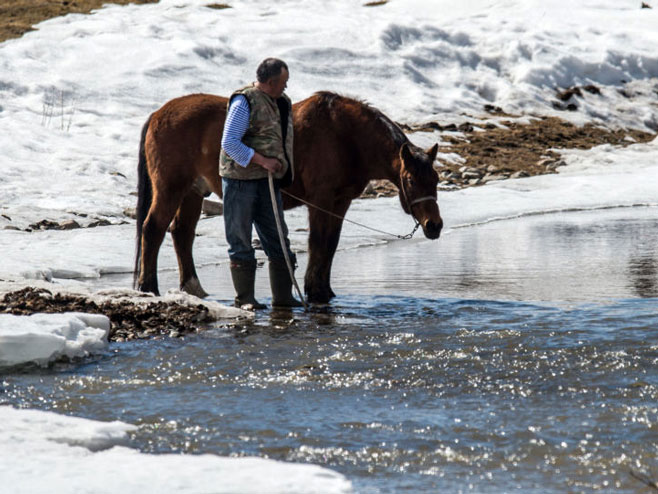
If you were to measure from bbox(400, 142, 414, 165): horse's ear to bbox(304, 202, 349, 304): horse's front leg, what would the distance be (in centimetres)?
78

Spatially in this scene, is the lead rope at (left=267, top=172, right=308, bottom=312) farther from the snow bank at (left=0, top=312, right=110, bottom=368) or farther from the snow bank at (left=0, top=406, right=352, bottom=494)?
the snow bank at (left=0, top=406, right=352, bottom=494)

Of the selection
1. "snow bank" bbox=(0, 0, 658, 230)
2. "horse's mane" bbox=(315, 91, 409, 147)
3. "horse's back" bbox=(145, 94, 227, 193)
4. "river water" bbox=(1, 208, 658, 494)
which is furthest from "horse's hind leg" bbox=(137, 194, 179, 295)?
"snow bank" bbox=(0, 0, 658, 230)

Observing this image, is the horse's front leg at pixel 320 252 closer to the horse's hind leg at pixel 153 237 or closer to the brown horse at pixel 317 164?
the brown horse at pixel 317 164

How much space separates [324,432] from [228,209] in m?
3.54

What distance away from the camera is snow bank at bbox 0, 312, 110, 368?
5.14 m

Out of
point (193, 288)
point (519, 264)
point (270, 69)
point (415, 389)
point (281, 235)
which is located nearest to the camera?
point (415, 389)

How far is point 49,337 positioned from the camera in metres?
5.24

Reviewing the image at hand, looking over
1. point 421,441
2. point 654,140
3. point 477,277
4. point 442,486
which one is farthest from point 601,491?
point 654,140

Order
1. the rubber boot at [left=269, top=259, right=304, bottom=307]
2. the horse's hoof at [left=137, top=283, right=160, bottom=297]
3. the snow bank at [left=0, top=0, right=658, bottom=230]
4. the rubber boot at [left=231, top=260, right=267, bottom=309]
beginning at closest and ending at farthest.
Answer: the rubber boot at [left=231, top=260, right=267, bottom=309], the rubber boot at [left=269, top=259, right=304, bottom=307], the horse's hoof at [left=137, top=283, right=160, bottom=297], the snow bank at [left=0, top=0, right=658, bottom=230]

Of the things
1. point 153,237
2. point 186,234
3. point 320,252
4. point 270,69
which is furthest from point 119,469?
point 186,234

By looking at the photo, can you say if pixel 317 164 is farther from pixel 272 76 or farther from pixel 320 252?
pixel 272 76

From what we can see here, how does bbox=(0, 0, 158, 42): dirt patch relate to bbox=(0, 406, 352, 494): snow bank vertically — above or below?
above

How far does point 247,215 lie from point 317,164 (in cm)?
97

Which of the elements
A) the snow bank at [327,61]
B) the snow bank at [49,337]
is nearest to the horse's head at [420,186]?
the snow bank at [49,337]
